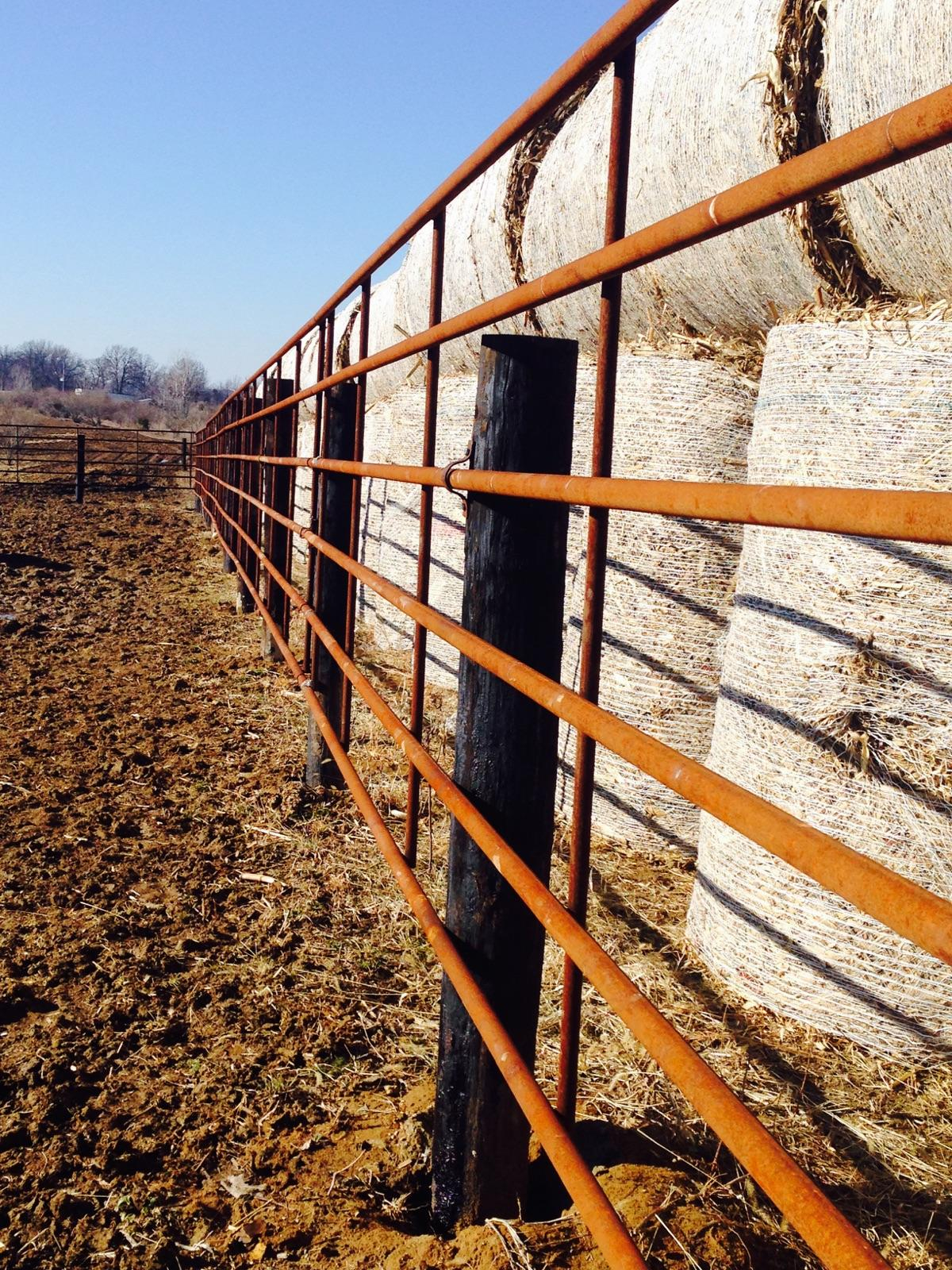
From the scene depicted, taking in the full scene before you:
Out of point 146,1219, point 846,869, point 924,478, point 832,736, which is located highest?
point 924,478

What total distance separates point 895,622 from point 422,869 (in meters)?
1.81

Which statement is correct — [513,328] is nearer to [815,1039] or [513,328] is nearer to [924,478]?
[924,478]

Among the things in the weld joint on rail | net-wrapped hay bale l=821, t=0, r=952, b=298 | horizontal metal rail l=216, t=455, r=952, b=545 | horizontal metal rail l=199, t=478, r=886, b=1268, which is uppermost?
net-wrapped hay bale l=821, t=0, r=952, b=298

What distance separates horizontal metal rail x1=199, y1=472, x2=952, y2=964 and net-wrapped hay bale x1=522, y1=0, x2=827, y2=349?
2.08 metres

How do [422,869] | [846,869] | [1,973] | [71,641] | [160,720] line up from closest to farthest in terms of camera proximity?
[846,869]
[1,973]
[422,869]
[160,720]
[71,641]

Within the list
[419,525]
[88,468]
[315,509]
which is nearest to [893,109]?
[315,509]

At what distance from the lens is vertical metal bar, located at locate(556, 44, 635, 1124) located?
1.33 m

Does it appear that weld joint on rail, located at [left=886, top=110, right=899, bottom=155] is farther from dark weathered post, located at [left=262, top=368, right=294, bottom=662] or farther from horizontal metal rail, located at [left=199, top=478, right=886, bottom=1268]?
dark weathered post, located at [left=262, top=368, right=294, bottom=662]

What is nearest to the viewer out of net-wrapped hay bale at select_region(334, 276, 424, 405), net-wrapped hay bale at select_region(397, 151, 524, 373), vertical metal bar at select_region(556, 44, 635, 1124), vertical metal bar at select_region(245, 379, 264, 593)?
vertical metal bar at select_region(556, 44, 635, 1124)

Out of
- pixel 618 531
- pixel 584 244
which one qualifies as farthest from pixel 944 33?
pixel 584 244

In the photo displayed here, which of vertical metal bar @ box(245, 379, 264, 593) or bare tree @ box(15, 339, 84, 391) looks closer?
vertical metal bar @ box(245, 379, 264, 593)

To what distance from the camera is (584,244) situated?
425 cm

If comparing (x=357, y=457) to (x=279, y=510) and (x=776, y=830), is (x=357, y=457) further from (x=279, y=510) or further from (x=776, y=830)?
(x=279, y=510)

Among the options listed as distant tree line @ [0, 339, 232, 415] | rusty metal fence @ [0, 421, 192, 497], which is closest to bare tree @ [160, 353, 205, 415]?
distant tree line @ [0, 339, 232, 415]
